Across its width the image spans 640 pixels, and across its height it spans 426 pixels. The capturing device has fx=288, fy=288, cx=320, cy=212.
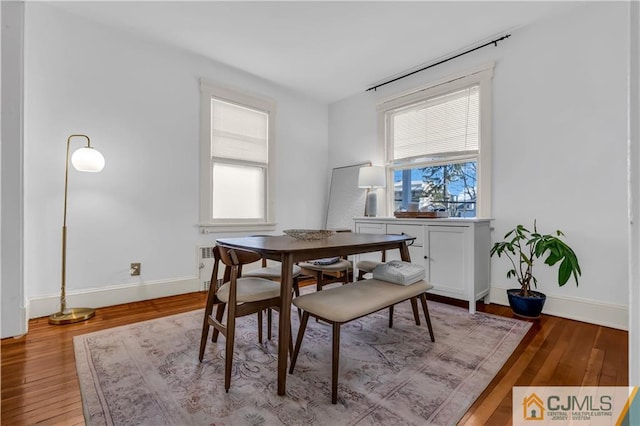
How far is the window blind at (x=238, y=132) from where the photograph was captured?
143 inches

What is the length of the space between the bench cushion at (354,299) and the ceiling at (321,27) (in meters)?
2.43

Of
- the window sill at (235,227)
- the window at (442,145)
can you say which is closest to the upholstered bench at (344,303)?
the window at (442,145)

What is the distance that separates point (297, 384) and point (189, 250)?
2334 millimetres

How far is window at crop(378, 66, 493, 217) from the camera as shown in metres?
3.20

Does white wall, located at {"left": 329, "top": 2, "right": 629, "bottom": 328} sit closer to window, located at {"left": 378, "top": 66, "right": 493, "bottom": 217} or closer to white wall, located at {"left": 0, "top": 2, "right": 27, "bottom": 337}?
window, located at {"left": 378, "top": 66, "right": 493, "bottom": 217}

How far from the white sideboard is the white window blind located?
101 centimetres

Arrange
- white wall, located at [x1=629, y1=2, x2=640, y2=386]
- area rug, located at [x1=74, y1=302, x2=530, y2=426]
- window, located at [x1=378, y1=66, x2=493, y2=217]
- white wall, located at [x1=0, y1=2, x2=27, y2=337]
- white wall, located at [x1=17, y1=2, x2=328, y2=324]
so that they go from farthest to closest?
1. window, located at [x1=378, y1=66, x2=493, y2=217]
2. white wall, located at [x1=17, y1=2, x2=328, y2=324]
3. area rug, located at [x1=74, y1=302, x2=530, y2=426]
4. white wall, located at [x1=0, y1=2, x2=27, y2=337]
5. white wall, located at [x1=629, y1=2, x2=640, y2=386]

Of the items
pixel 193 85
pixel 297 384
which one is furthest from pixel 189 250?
pixel 297 384

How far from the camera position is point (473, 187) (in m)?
3.34

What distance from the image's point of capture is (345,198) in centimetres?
447

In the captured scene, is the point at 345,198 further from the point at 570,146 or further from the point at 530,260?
the point at 570,146

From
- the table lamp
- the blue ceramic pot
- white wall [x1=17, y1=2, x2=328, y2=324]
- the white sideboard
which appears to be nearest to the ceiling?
white wall [x1=17, y1=2, x2=328, y2=324]

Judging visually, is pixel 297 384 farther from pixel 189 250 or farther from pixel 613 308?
pixel 613 308

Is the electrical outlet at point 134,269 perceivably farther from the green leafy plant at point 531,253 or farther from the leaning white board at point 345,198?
the green leafy plant at point 531,253
